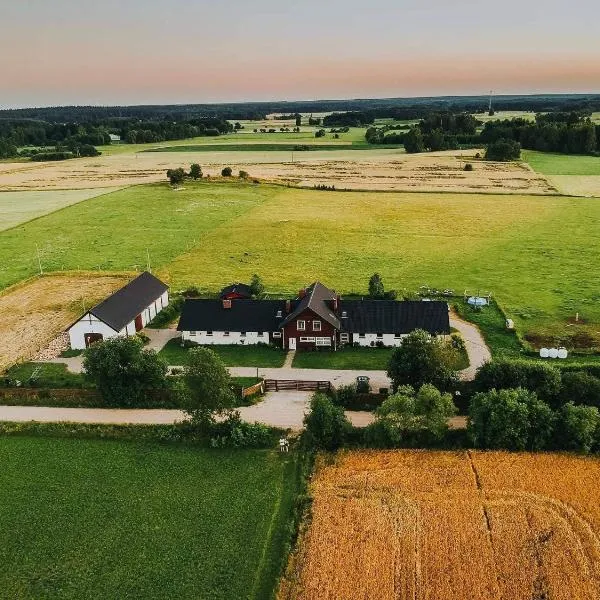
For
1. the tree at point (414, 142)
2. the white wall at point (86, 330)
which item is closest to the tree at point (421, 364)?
the white wall at point (86, 330)

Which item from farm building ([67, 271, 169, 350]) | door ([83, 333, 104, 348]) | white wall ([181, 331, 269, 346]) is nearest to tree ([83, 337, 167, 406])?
farm building ([67, 271, 169, 350])

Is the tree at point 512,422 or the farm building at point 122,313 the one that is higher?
the farm building at point 122,313

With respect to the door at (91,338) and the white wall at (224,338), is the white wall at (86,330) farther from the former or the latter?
the white wall at (224,338)

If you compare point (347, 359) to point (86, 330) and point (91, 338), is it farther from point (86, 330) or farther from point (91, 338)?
point (86, 330)

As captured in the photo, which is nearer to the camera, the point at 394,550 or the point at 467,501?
the point at 394,550

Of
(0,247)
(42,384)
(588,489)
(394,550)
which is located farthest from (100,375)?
(0,247)

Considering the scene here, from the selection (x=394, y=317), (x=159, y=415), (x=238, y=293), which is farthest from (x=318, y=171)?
(x=159, y=415)

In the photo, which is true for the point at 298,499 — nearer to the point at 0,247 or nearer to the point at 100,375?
the point at 100,375
